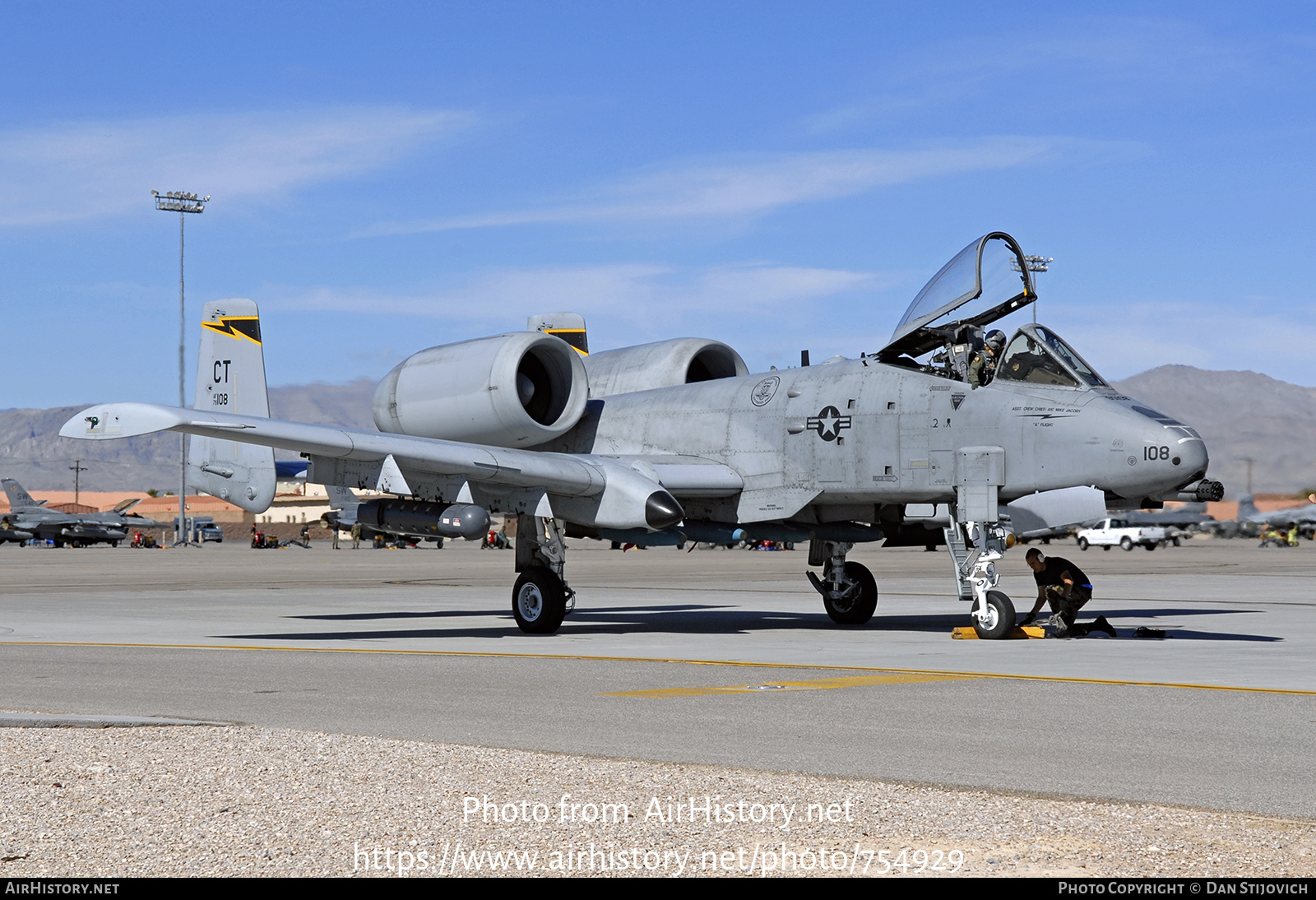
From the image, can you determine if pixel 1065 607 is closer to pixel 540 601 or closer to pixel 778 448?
pixel 778 448

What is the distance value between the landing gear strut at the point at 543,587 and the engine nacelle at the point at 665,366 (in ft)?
13.8

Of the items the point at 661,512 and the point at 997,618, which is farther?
the point at 661,512

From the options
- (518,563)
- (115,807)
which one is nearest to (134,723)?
(115,807)

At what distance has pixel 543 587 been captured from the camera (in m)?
18.5

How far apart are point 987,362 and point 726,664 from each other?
5.57m

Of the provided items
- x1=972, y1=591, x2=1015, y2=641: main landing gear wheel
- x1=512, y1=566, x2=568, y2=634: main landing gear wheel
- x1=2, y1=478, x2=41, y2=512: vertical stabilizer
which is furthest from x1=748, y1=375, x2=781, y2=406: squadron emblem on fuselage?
x1=2, y1=478, x2=41, y2=512: vertical stabilizer

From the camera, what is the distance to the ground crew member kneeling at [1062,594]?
57.7 feet

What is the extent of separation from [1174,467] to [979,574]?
8.29ft

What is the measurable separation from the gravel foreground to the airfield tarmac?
0.64 metres

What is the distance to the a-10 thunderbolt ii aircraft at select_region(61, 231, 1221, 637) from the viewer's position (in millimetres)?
16516

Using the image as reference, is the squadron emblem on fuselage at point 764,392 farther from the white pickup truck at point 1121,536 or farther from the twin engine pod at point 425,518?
the white pickup truck at point 1121,536

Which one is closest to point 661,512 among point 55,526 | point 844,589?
point 844,589

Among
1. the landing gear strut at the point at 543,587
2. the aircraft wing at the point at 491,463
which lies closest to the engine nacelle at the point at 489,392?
the landing gear strut at the point at 543,587

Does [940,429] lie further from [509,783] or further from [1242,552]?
[1242,552]
